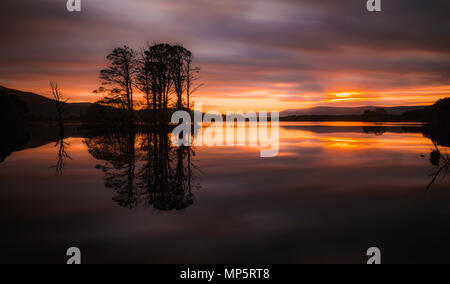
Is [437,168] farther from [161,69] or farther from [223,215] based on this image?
[161,69]

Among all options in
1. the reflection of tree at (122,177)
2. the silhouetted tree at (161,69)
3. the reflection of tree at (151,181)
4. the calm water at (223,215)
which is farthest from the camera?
the silhouetted tree at (161,69)

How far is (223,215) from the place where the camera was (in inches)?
241

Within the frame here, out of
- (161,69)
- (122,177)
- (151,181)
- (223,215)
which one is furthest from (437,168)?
(161,69)

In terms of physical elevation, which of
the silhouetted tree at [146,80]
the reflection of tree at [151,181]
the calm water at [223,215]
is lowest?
the calm water at [223,215]

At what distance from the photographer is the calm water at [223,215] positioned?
14.7 ft

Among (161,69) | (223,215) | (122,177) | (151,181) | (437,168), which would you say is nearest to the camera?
(223,215)

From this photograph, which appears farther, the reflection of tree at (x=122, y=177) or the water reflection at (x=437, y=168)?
the water reflection at (x=437, y=168)

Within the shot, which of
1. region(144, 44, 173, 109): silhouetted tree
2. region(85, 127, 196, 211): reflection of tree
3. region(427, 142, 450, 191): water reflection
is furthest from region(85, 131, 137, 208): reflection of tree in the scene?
region(144, 44, 173, 109): silhouetted tree

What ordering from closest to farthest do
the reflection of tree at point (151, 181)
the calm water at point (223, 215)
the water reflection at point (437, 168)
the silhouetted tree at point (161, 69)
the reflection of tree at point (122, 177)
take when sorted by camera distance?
1. the calm water at point (223, 215)
2. the reflection of tree at point (151, 181)
3. the reflection of tree at point (122, 177)
4. the water reflection at point (437, 168)
5. the silhouetted tree at point (161, 69)

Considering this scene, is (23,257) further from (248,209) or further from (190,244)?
(248,209)

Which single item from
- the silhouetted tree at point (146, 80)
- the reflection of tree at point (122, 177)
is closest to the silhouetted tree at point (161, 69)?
the silhouetted tree at point (146, 80)

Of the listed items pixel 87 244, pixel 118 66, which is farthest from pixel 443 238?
pixel 118 66

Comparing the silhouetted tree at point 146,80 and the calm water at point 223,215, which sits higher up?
the silhouetted tree at point 146,80

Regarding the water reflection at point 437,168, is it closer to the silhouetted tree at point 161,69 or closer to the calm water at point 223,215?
the calm water at point 223,215
